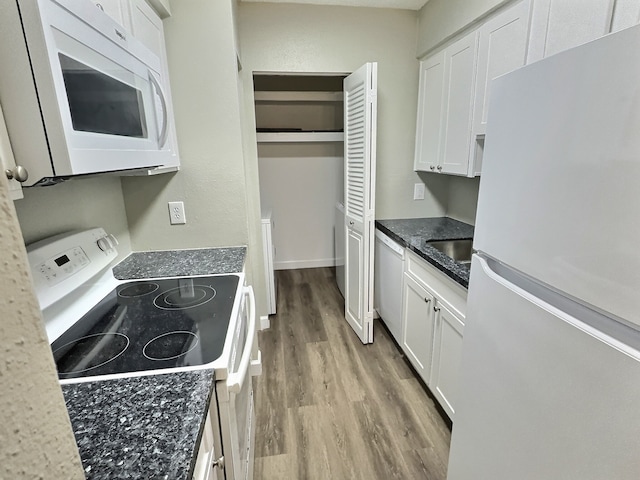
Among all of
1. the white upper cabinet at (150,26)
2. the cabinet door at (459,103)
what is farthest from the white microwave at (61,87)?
the cabinet door at (459,103)

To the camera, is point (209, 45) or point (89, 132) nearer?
point (89, 132)

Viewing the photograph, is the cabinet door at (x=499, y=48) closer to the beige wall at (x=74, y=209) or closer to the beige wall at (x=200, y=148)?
the beige wall at (x=200, y=148)

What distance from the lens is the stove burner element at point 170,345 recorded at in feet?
3.05

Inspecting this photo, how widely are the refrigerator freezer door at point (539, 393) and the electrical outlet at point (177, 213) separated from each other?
1434mm

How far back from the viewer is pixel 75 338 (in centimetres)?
104

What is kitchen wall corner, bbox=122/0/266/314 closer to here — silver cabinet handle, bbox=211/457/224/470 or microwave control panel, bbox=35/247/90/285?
microwave control panel, bbox=35/247/90/285

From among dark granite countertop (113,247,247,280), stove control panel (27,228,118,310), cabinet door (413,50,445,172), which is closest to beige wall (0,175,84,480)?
stove control panel (27,228,118,310)

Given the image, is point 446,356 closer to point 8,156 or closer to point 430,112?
point 430,112

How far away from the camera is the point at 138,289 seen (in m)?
1.38

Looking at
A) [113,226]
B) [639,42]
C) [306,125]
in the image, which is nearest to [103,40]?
[113,226]

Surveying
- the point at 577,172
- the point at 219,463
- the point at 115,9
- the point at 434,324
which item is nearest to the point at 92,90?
the point at 115,9

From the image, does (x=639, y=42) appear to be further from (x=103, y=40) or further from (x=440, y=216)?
(x=440, y=216)

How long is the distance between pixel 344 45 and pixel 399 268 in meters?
1.66

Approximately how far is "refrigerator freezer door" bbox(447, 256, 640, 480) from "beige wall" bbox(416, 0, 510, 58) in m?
1.53
